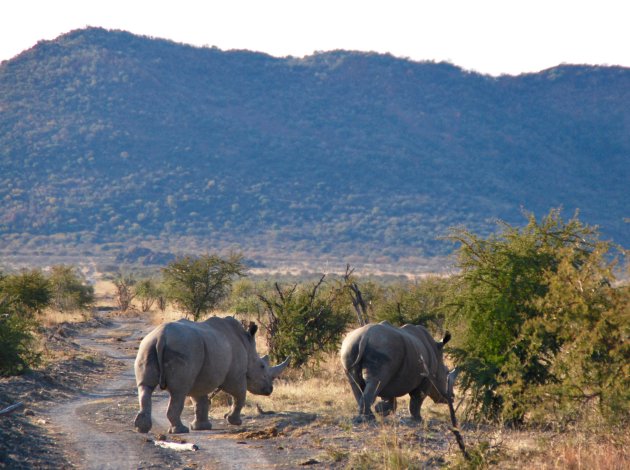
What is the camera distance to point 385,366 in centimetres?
1457

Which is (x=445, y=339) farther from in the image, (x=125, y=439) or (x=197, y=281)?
(x=197, y=281)

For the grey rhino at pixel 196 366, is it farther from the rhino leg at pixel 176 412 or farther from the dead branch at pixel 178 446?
the dead branch at pixel 178 446

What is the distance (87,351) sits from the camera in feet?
92.5

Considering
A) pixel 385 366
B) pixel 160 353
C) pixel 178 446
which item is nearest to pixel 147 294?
pixel 385 366

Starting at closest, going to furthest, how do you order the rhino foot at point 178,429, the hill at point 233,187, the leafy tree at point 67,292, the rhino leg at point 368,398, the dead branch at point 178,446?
the dead branch at point 178,446
the rhino foot at point 178,429
the rhino leg at point 368,398
the leafy tree at point 67,292
the hill at point 233,187

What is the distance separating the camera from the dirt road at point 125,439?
11.7 metres

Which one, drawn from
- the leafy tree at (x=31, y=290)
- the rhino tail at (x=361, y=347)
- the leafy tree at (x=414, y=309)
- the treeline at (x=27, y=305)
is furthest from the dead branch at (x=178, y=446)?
the leafy tree at (x=31, y=290)

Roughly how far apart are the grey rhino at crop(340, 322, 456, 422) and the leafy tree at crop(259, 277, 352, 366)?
773 centimetres

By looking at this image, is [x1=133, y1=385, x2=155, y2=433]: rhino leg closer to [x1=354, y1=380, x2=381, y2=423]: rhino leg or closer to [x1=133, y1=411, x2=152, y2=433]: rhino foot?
[x1=133, y1=411, x2=152, y2=433]: rhino foot

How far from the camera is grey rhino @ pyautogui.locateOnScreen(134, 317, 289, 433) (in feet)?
45.3

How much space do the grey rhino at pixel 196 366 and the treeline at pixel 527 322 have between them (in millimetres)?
3260

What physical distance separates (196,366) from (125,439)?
146cm

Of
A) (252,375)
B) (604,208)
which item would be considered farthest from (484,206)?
(252,375)

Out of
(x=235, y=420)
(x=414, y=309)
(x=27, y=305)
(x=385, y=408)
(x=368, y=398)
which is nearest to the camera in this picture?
(x=368, y=398)
